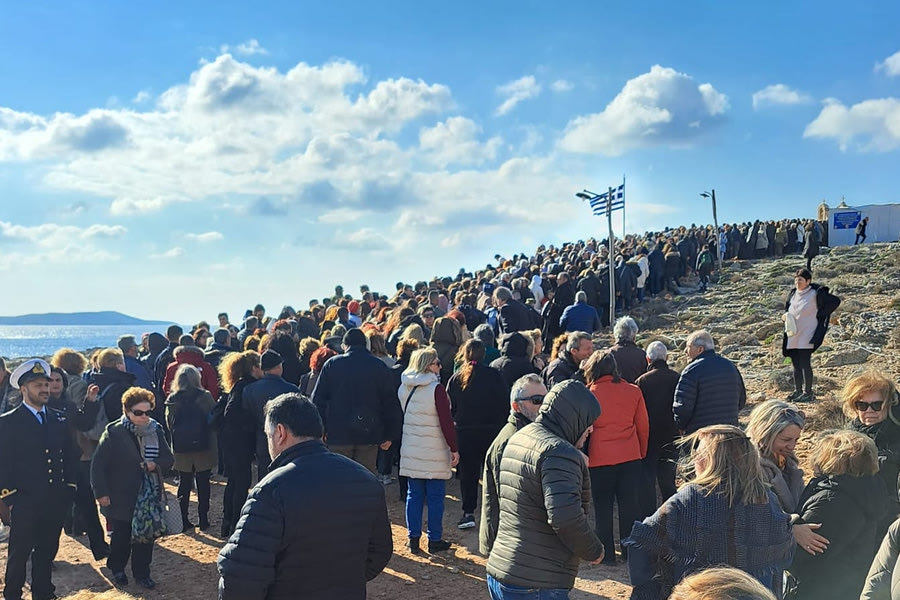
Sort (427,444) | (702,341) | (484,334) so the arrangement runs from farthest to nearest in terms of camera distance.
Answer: (484,334) → (427,444) → (702,341)

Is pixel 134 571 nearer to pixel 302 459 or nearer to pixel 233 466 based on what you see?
pixel 233 466

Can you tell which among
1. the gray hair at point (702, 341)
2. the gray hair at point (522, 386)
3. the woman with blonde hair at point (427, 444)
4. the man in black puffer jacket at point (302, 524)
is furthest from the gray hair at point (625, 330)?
the man in black puffer jacket at point (302, 524)

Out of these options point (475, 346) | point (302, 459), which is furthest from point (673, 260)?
point (302, 459)

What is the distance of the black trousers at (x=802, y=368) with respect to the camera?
935 centimetres

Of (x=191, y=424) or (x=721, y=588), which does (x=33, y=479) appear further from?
(x=721, y=588)

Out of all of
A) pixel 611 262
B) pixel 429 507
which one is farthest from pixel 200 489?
pixel 611 262

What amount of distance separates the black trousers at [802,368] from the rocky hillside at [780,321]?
0.99 ft

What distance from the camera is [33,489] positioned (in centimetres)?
542

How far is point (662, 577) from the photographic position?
2947 mm

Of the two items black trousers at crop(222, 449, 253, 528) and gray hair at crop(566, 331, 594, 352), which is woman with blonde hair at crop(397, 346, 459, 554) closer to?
gray hair at crop(566, 331, 594, 352)

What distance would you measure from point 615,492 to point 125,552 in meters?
4.36

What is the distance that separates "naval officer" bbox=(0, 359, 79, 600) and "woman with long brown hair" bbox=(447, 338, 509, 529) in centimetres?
355

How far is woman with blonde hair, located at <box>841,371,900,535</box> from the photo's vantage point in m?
3.98

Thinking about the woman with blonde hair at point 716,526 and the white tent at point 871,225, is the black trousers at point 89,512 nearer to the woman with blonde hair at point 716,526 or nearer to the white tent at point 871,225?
the woman with blonde hair at point 716,526
